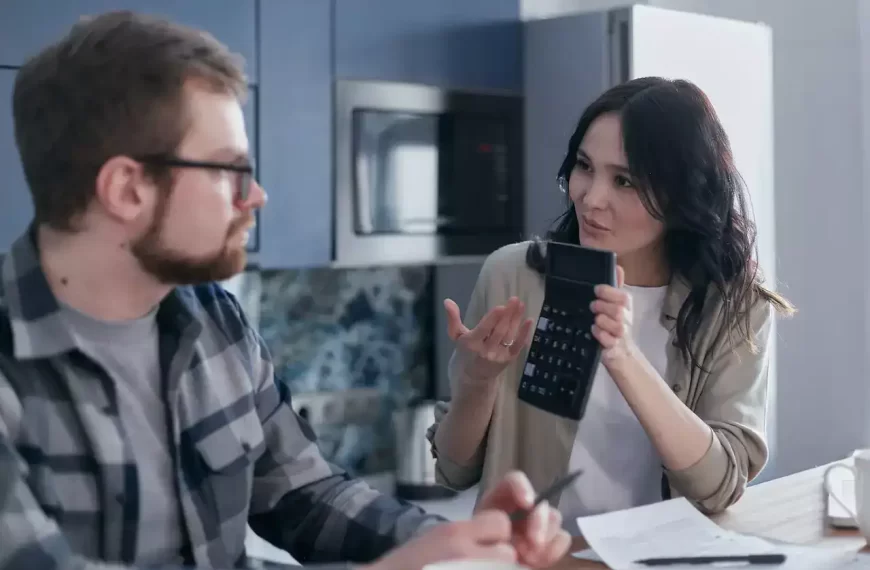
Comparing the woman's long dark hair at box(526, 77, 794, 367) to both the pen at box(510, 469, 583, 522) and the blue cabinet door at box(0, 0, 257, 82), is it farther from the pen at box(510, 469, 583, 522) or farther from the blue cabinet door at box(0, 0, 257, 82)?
the blue cabinet door at box(0, 0, 257, 82)

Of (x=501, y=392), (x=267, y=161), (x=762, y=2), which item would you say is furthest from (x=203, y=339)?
(x=762, y=2)

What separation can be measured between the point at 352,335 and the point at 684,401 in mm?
1369

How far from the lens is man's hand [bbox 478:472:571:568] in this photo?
0.97 meters

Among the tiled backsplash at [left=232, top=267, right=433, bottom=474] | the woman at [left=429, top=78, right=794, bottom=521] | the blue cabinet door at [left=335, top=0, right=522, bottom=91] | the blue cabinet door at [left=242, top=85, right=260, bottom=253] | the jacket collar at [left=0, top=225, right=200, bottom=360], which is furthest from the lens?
the tiled backsplash at [left=232, top=267, right=433, bottom=474]

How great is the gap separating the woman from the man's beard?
44cm

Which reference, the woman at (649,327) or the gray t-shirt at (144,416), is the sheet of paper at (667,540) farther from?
the gray t-shirt at (144,416)

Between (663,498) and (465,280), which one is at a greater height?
(465,280)

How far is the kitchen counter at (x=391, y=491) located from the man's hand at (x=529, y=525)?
1.26 m

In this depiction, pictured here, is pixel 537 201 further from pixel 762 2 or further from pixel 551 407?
pixel 551 407

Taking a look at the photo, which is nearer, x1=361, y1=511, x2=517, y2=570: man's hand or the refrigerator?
x1=361, y1=511, x2=517, y2=570: man's hand

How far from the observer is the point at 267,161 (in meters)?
2.20

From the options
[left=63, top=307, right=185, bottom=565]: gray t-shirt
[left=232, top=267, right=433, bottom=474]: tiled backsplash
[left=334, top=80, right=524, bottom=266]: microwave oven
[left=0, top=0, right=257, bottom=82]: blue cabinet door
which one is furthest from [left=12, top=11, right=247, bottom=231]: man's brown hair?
[left=232, top=267, right=433, bottom=474]: tiled backsplash

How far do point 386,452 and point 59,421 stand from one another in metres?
1.87

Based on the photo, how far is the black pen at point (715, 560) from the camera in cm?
111
